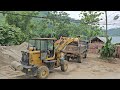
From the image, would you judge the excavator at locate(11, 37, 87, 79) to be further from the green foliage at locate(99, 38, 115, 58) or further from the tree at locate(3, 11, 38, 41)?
the tree at locate(3, 11, 38, 41)

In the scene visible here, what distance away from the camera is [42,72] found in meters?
7.39

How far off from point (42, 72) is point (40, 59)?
1.83 feet

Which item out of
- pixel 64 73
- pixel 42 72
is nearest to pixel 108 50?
pixel 64 73

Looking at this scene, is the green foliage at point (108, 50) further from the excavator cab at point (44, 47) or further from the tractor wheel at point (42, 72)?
the tractor wheel at point (42, 72)

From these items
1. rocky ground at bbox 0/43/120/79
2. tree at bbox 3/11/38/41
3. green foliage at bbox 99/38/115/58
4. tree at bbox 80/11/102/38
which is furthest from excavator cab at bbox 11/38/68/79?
tree at bbox 80/11/102/38

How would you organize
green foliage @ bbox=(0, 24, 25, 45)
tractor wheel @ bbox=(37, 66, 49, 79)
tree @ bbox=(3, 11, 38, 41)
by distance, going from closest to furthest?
tractor wheel @ bbox=(37, 66, 49, 79) < green foliage @ bbox=(0, 24, 25, 45) < tree @ bbox=(3, 11, 38, 41)

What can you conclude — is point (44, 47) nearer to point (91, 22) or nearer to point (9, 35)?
point (9, 35)

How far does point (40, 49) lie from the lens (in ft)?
25.5

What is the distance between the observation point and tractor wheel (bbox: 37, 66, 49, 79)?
23.9ft

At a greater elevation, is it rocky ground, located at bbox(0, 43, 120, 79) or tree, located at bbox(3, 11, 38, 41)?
tree, located at bbox(3, 11, 38, 41)

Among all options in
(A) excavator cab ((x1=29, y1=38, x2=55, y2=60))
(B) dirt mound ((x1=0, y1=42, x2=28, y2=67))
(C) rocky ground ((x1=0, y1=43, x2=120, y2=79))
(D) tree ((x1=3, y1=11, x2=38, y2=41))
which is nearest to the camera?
(A) excavator cab ((x1=29, y1=38, x2=55, y2=60))
